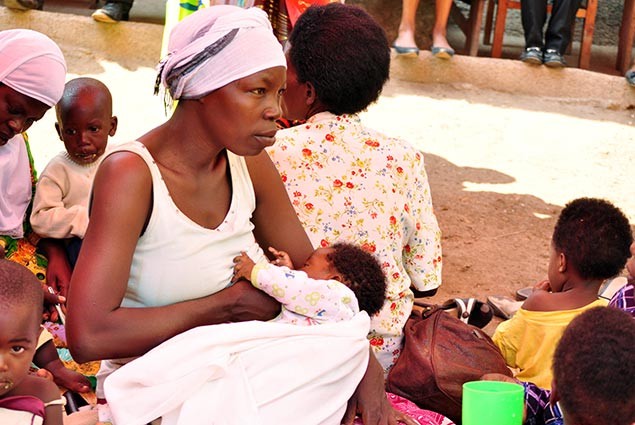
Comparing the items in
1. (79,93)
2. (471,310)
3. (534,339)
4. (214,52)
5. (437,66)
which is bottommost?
(437,66)

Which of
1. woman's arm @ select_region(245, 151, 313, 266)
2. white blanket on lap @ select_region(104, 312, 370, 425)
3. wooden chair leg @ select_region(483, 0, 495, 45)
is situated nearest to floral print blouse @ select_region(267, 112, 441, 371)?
woman's arm @ select_region(245, 151, 313, 266)

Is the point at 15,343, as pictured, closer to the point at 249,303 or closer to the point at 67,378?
the point at 249,303

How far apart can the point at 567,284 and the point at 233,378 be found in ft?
5.43

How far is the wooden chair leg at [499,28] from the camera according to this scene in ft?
29.0

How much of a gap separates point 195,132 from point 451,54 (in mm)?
5991

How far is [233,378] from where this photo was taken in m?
2.60

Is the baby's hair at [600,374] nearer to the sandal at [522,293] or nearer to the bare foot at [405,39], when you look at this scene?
the sandal at [522,293]

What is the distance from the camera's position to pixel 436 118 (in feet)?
26.0

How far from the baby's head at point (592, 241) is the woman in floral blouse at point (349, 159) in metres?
0.66

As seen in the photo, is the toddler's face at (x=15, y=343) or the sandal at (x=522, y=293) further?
the sandal at (x=522, y=293)

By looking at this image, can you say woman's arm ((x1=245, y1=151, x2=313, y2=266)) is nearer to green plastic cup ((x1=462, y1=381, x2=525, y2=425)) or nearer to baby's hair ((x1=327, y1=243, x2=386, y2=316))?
baby's hair ((x1=327, y1=243, x2=386, y2=316))

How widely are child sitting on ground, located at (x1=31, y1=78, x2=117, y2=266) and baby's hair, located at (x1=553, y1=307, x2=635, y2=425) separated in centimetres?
195

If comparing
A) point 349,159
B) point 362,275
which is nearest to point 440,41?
point 349,159

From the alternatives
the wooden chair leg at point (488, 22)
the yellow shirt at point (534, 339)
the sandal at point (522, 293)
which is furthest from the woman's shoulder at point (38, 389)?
the wooden chair leg at point (488, 22)
